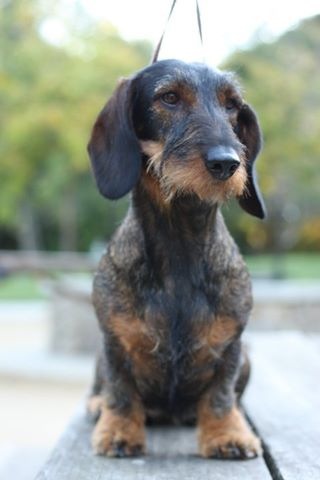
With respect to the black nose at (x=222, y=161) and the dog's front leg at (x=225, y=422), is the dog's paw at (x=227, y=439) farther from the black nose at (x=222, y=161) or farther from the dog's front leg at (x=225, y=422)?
the black nose at (x=222, y=161)

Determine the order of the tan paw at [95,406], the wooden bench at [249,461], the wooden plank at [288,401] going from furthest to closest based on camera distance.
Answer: the tan paw at [95,406], the wooden plank at [288,401], the wooden bench at [249,461]

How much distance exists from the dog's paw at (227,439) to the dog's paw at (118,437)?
0.27 metres

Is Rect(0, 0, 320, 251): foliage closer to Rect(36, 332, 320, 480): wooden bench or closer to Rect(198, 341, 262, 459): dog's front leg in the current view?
Rect(36, 332, 320, 480): wooden bench

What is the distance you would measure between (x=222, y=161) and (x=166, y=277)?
0.66 metres

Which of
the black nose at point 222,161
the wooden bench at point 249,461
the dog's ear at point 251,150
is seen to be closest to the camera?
the black nose at point 222,161

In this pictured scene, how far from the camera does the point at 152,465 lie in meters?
3.24

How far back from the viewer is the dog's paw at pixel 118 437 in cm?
341

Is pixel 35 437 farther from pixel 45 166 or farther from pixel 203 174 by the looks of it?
pixel 45 166

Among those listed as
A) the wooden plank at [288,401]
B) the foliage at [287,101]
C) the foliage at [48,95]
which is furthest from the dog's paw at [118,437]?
the foliage at [48,95]

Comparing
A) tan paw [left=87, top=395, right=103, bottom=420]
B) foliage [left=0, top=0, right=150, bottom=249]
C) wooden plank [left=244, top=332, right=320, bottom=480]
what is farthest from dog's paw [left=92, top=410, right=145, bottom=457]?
foliage [left=0, top=0, right=150, bottom=249]

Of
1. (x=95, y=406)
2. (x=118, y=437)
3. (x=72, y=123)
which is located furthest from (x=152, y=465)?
(x=72, y=123)

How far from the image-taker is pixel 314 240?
46.2 m

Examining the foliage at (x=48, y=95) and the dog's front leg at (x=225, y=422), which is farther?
the foliage at (x=48, y=95)

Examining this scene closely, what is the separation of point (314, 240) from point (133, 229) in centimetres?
4355
